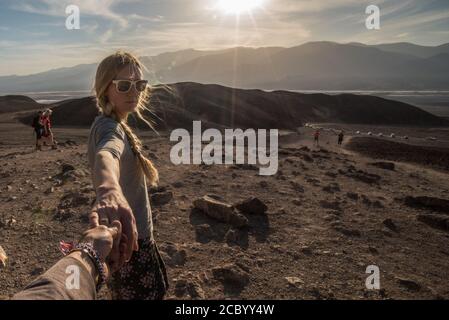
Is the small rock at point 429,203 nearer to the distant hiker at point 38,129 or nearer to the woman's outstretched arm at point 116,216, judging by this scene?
the woman's outstretched arm at point 116,216

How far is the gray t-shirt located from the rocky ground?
8.72 feet

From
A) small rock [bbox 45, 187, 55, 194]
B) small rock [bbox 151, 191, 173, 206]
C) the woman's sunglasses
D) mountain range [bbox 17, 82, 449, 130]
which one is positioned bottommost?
small rock [bbox 151, 191, 173, 206]

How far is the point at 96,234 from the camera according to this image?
4.58 ft

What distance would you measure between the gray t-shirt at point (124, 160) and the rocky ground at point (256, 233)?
8.72 ft

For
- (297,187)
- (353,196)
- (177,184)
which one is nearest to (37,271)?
(177,184)

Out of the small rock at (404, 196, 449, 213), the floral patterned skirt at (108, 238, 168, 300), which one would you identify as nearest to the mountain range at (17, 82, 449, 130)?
the small rock at (404, 196, 449, 213)

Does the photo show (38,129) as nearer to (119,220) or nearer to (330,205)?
(330,205)

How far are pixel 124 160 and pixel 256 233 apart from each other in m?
5.32

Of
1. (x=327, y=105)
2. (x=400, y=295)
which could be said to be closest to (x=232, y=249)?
(x=400, y=295)

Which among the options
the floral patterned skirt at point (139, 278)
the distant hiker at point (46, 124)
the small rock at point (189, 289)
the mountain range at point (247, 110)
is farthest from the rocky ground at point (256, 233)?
the mountain range at point (247, 110)

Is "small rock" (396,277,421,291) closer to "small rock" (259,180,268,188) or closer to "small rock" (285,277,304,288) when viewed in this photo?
"small rock" (285,277,304,288)

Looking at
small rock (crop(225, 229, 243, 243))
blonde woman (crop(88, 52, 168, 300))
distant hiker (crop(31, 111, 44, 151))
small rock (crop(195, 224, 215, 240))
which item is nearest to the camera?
blonde woman (crop(88, 52, 168, 300))

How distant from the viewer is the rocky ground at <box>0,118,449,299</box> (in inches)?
218

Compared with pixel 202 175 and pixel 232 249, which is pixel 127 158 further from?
pixel 202 175
